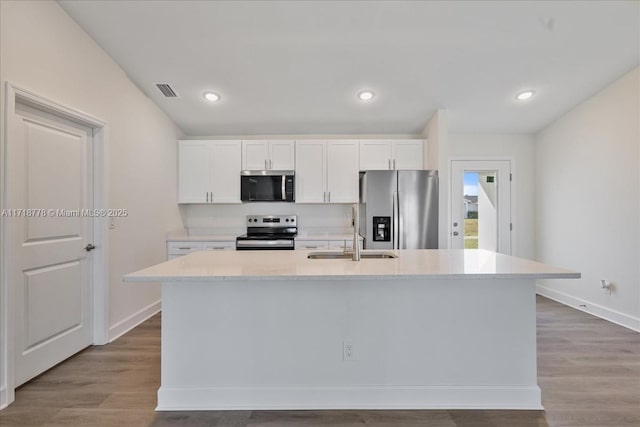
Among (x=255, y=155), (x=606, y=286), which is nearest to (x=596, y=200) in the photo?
(x=606, y=286)

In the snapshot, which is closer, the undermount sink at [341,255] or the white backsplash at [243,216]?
the undermount sink at [341,255]

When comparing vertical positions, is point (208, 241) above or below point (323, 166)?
below

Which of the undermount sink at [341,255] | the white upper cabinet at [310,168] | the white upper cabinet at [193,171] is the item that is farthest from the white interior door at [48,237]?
the white upper cabinet at [310,168]

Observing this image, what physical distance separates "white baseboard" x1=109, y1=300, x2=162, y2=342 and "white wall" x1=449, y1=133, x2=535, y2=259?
4.28 metres

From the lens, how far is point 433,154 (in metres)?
4.12

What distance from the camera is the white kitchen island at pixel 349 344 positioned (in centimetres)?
200

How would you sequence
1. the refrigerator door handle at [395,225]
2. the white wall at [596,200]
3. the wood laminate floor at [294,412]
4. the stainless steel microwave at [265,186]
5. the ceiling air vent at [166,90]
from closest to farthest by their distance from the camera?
the wood laminate floor at [294,412] < the white wall at [596,200] < the ceiling air vent at [166,90] < the refrigerator door handle at [395,225] < the stainless steel microwave at [265,186]

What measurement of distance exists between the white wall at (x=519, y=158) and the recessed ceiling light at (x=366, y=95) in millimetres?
1690

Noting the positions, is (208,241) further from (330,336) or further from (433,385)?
(433,385)

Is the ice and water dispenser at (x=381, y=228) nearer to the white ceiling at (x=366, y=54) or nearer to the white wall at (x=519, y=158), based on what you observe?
the white ceiling at (x=366, y=54)

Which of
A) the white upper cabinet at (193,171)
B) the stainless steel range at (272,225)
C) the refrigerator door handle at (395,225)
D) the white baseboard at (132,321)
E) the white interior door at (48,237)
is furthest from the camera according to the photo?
the stainless steel range at (272,225)

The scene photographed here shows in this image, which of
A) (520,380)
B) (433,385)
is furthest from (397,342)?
(520,380)

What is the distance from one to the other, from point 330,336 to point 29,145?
7.92ft

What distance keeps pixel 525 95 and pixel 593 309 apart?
249cm
